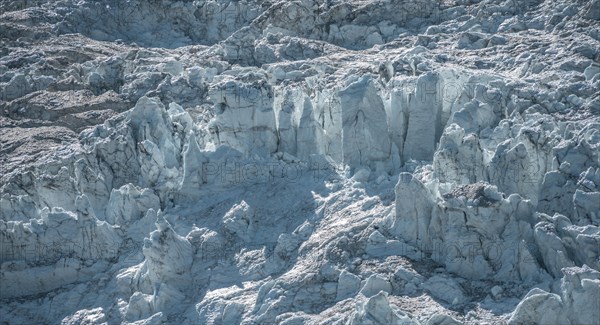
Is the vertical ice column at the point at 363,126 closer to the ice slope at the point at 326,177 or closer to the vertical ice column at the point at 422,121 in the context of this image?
the ice slope at the point at 326,177

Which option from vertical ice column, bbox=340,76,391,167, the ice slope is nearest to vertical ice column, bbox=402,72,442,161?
the ice slope

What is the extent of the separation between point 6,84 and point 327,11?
7.27m

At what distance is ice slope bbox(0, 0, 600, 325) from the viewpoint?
1888cm

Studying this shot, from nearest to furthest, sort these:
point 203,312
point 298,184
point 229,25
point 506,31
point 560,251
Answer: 1. point 560,251
2. point 203,312
3. point 298,184
4. point 506,31
5. point 229,25

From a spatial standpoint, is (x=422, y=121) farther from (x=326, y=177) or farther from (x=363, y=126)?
(x=326, y=177)

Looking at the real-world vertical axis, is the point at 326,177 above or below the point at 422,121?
below

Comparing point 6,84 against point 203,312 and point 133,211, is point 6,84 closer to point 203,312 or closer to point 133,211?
point 133,211

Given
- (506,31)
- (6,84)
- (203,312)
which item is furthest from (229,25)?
(203,312)

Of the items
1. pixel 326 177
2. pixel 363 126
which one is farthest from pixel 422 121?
pixel 326 177

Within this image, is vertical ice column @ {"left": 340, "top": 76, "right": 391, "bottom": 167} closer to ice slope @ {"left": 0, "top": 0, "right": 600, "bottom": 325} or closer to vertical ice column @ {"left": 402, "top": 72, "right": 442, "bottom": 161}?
ice slope @ {"left": 0, "top": 0, "right": 600, "bottom": 325}

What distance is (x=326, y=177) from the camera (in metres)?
22.0

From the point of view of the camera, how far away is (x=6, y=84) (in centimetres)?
2944

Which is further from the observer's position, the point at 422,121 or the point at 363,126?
the point at 422,121

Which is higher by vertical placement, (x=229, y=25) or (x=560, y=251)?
(x=229, y=25)
